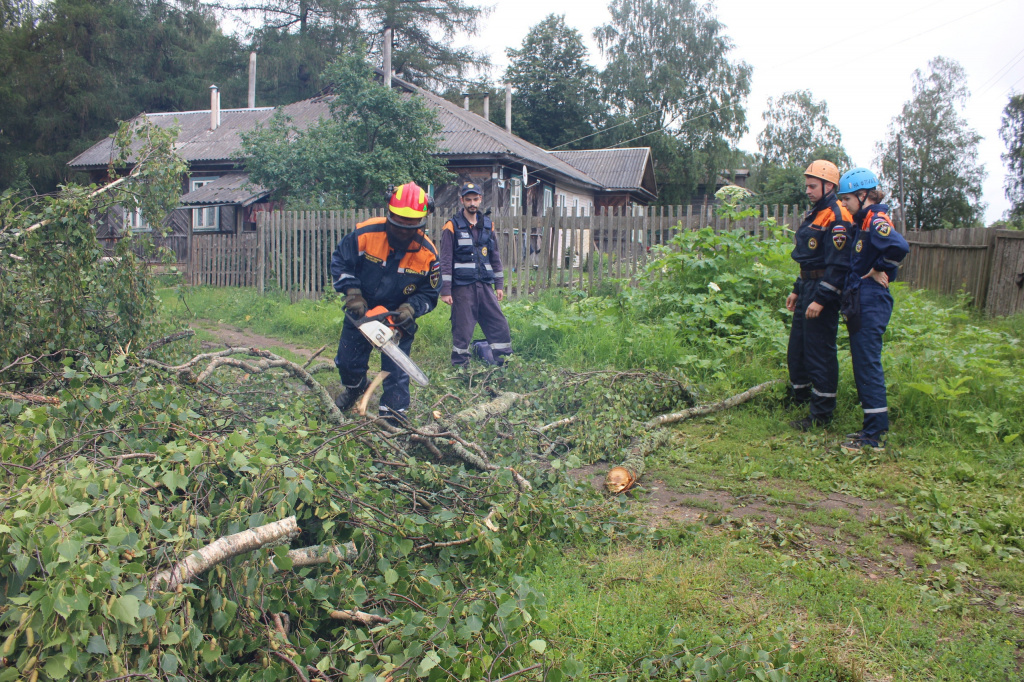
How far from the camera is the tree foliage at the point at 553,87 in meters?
42.1

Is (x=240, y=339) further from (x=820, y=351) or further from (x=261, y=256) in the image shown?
(x=820, y=351)

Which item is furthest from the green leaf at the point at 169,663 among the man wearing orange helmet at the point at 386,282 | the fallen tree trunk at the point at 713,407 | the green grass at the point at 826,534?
the fallen tree trunk at the point at 713,407

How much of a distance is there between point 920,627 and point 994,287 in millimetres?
8365

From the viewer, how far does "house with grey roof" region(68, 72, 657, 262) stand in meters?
20.2

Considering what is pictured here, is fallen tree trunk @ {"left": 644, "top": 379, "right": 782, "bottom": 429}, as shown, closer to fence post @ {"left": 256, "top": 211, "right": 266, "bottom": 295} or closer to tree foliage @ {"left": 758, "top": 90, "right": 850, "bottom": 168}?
fence post @ {"left": 256, "top": 211, "right": 266, "bottom": 295}

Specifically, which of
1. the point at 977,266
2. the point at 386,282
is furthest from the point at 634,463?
the point at 977,266

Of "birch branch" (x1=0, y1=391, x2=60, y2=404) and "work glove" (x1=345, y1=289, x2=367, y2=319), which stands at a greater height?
"work glove" (x1=345, y1=289, x2=367, y2=319)

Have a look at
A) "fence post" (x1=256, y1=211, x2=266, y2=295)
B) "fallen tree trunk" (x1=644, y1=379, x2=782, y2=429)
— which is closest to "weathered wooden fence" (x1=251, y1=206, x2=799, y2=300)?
"fence post" (x1=256, y1=211, x2=266, y2=295)

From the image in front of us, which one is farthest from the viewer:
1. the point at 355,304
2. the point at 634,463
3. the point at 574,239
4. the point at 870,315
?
the point at 574,239

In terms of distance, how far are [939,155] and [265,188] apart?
1668 inches

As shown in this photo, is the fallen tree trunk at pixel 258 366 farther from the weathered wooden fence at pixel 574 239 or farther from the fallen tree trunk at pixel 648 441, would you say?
the weathered wooden fence at pixel 574 239

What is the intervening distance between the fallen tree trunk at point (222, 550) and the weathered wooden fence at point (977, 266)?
31.2 ft

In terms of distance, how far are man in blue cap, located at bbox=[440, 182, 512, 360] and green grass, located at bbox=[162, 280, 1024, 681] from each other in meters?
0.43

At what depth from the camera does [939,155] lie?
42188mm
